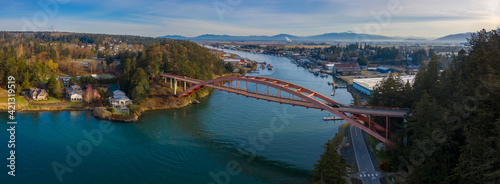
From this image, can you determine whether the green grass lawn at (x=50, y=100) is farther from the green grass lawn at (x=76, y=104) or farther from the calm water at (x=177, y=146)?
the calm water at (x=177, y=146)

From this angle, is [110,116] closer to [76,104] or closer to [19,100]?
[76,104]

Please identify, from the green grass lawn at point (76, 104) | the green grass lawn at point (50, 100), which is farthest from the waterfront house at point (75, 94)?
the green grass lawn at point (50, 100)

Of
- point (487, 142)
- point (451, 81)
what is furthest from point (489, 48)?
point (487, 142)

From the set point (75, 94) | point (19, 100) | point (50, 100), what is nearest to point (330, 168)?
point (75, 94)

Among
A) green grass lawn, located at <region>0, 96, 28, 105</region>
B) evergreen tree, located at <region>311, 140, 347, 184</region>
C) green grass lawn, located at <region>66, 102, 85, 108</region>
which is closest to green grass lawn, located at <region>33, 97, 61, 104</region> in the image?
green grass lawn, located at <region>0, 96, 28, 105</region>

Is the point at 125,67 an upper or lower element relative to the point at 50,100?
upper

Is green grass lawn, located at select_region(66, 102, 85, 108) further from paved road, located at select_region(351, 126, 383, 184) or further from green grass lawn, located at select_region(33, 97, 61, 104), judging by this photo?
paved road, located at select_region(351, 126, 383, 184)
